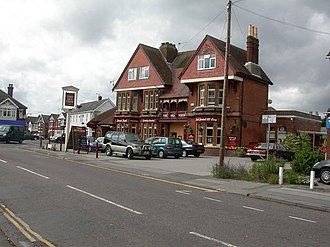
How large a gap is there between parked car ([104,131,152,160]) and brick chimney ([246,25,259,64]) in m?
18.9

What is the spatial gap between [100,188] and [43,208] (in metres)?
3.56

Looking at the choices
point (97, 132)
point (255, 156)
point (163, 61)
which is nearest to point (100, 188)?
point (255, 156)

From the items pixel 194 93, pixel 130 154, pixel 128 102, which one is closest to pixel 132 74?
pixel 128 102

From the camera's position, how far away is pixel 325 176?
16.7m

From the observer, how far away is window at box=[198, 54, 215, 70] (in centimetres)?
3972

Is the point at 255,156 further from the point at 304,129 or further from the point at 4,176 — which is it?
the point at 4,176

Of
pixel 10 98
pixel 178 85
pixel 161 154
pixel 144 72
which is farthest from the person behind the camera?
pixel 10 98

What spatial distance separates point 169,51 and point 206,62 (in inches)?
497

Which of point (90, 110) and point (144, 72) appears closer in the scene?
point (144, 72)

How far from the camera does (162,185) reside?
571 inches

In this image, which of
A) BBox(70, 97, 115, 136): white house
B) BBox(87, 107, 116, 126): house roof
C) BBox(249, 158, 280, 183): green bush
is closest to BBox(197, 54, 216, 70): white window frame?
BBox(87, 107, 116, 126): house roof

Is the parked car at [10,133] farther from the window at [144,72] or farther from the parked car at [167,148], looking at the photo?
the parked car at [167,148]

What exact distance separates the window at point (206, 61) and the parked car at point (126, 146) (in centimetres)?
1447

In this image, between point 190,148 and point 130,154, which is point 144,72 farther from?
point 130,154
